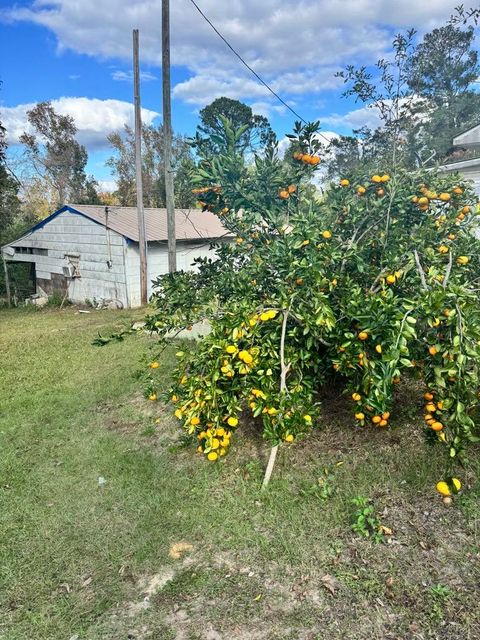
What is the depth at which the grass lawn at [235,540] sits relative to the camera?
199 cm

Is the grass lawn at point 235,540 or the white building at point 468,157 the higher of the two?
the white building at point 468,157

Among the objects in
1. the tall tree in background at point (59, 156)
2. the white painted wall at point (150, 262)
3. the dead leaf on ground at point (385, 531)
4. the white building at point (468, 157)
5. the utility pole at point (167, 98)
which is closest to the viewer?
the dead leaf on ground at point (385, 531)

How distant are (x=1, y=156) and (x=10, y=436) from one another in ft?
35.4

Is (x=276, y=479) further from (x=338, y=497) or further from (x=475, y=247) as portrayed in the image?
(x=475, y=247)

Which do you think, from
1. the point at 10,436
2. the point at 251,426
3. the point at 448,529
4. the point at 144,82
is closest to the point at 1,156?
the point at 144,82

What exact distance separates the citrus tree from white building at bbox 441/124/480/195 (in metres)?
4.99

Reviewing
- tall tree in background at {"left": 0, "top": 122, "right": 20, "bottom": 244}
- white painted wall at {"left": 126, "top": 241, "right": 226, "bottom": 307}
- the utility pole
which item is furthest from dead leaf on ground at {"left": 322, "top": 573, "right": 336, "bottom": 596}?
tall tree in background at {"left": 0, "top": 122, "right": 20, "bottom": 244}

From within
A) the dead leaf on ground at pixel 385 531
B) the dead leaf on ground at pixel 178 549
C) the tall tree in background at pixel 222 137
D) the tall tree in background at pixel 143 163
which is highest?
the tall tree in background at pixel 143 163

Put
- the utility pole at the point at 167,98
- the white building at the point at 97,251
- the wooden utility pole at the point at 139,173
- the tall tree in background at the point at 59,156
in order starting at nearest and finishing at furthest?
1. the utility pole at the point at 167,98
2. the wooden utility pole at the point at 139,173
3. the white building at the point at 97,251
4. the tall tree in background at the point at 59,156

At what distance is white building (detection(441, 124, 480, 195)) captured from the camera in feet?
25.8

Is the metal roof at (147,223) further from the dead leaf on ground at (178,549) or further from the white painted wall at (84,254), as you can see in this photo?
the dead leaf on ground at (178,549)

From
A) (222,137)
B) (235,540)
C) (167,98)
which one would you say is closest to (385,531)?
(235,540)

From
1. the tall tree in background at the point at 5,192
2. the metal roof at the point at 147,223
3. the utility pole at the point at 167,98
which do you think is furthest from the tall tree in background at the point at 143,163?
the utility pole at the point at 167,98

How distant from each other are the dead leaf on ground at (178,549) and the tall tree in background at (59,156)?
26328 millimetres
